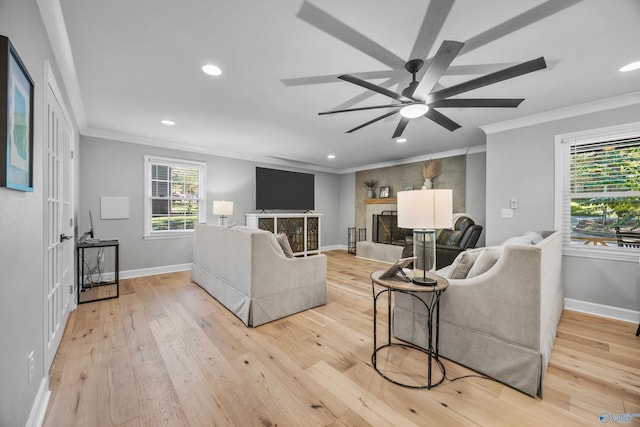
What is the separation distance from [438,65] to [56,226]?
3.20 metres

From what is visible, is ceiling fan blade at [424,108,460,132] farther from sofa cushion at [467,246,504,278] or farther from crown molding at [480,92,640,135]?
crown molding at [480,92,640,135]

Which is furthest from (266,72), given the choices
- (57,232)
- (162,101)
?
(57,232)

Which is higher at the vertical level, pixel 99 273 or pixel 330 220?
pixel 330 220

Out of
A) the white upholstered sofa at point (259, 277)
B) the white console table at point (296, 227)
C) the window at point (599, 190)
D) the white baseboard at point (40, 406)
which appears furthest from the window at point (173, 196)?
the window at point (599, 190)

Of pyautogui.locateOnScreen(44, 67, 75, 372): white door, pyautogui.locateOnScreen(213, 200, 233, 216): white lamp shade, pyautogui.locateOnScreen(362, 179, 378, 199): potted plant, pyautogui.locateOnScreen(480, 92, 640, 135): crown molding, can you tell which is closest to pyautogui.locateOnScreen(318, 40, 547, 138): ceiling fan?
pyautogui.locateOnScreen(480, 92, 640, 135): crown molding

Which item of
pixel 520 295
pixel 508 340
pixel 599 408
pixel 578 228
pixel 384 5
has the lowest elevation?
pixel 599 408

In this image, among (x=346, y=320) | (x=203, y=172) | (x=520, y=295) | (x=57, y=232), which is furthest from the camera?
(x=203, y=172)

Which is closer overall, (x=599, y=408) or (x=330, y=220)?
(x=599, y=408)

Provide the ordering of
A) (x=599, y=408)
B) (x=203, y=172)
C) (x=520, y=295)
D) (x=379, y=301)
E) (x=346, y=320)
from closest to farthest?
1. (x=599, y=408)
2. (x=520, y=295)
3. (x=346, y=320)
4. (x=379, y=301)
5. (x=203, y=172)

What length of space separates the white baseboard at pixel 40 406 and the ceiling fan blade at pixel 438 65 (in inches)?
114

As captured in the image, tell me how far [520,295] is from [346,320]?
5.01 ft

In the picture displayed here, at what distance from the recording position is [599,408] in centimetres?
146

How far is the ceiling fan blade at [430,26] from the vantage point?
1479 millimetres

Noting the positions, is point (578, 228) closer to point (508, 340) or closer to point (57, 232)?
point (508, 340)
